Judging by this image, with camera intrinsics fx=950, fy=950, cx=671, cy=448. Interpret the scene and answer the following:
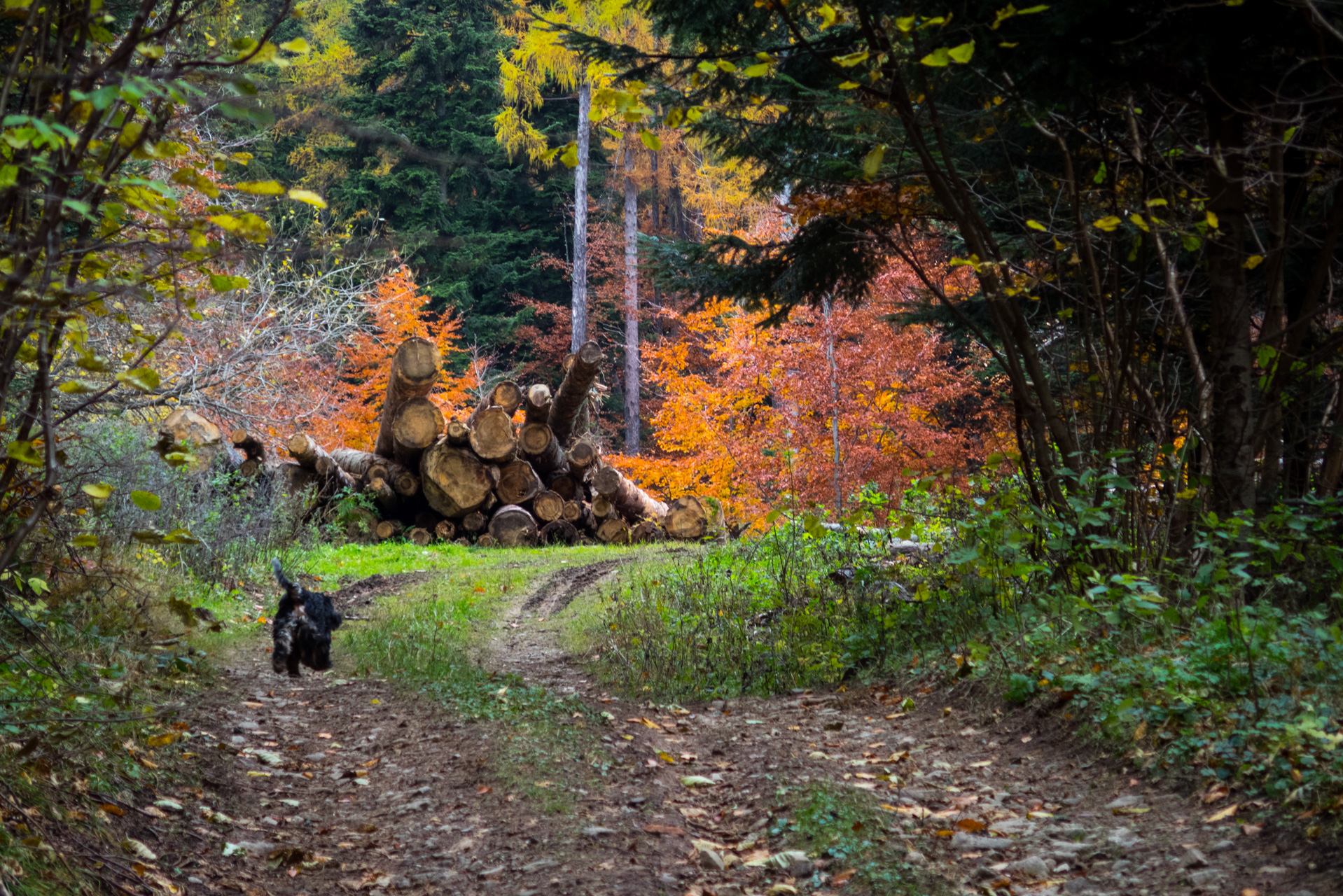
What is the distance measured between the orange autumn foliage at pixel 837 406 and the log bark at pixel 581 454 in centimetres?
200

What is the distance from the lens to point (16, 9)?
246cm

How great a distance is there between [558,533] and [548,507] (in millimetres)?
495

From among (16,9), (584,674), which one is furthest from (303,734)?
(16,9)

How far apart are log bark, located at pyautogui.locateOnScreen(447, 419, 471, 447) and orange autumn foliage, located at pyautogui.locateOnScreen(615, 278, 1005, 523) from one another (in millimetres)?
4255

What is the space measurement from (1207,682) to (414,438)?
12684 mm

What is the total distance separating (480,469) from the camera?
→ 15.4 meters

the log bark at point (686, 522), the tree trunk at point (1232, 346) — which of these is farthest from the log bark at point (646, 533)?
the tree trunk at point (1232, 346)

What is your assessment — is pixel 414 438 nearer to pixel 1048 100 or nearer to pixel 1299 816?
pixel 1048 100

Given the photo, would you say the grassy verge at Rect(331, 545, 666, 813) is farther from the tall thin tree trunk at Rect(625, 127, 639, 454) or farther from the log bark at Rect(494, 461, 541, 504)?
the tall thin tree trunk at Rect(625, 127, 639, 454)

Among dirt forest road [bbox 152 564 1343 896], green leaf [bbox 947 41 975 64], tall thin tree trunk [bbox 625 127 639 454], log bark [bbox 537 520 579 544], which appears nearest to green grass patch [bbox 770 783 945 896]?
dirt forest road [bbox 152 564 1343 896]

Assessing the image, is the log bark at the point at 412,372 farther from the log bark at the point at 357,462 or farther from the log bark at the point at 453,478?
the log bark at the point at 357,462

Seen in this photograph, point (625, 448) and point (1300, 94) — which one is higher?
point (1300, 94)

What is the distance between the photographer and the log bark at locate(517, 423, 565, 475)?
1591cm

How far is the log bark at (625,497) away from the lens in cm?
1664
